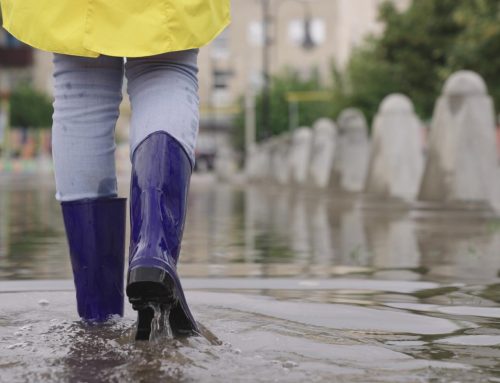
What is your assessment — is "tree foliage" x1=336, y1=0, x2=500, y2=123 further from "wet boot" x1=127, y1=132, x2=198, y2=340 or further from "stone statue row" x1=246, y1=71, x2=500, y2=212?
"wet boot" x1=127, y1=132, x2=198, y2=340

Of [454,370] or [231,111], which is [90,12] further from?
[231,111]

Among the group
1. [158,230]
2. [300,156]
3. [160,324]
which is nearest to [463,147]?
[158,230]

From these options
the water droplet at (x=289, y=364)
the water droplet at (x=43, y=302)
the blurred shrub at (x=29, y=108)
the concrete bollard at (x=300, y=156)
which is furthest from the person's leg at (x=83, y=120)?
the blurred shrub at (x=29, y=108)

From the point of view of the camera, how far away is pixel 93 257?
155 inches

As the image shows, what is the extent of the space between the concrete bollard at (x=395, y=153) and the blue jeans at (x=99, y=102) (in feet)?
41.8

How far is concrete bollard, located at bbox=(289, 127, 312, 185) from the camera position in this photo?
3112cm

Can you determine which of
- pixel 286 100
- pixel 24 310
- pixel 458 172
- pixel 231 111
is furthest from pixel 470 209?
pixel 231 111

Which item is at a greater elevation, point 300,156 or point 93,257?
point 300,156

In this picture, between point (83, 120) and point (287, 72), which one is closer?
point (83, 120)

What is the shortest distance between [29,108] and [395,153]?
80.2 m

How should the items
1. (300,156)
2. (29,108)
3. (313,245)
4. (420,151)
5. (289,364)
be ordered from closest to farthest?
(289,364)
(313,245)
(420,151)
(300,156)
(29,108)

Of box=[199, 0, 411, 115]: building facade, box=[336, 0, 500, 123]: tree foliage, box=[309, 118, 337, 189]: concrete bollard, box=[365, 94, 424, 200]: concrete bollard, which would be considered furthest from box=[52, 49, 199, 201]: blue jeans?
box=[199, 0, 411, 115]: building facade

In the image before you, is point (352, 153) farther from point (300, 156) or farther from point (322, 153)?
point (300, 156)

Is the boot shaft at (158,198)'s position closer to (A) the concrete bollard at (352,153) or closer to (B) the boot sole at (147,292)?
(B) the boot sole at (147,292)
